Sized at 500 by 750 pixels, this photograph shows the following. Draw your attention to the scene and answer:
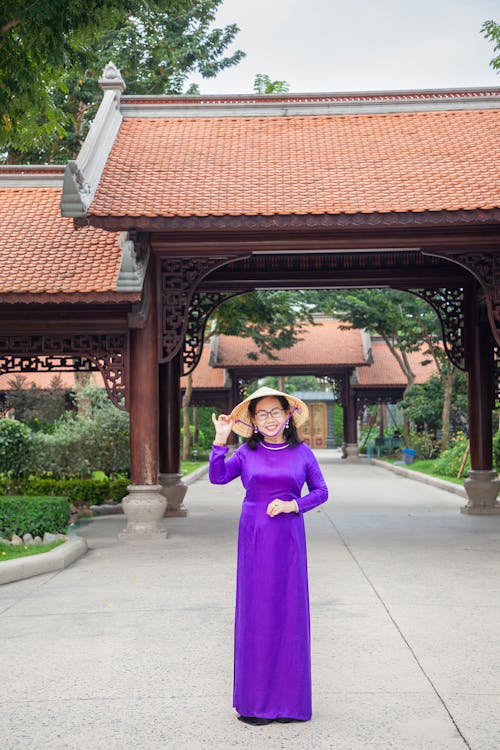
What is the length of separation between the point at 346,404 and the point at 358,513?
83.8ft

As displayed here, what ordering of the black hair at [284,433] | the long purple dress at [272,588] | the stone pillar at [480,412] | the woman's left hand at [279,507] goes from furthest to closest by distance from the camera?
the stone pillar at [480,412]
the black hair at [284,433]
the woman's left hand at [279,507]
the long purple dress at [272,588]

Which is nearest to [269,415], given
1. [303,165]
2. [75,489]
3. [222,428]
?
[222,428]

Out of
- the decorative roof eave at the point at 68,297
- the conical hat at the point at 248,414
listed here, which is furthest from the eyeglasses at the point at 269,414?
the decorative roof eave at the point at 68,297

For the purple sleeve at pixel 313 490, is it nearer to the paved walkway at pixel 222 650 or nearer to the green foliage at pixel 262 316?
the paved walkway at pixel 222 650

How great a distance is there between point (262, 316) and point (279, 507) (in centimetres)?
1805

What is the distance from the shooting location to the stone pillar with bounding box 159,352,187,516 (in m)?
15.7

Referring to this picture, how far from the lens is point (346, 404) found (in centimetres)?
4153

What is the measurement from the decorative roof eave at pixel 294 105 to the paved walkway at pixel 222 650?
7570 millimetres

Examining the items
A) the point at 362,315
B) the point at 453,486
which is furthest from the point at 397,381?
the point at 453,486

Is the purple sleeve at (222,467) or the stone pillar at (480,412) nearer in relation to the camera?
the purple sleeve at (222,467)

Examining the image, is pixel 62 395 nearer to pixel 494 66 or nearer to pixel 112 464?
pixel 112 464

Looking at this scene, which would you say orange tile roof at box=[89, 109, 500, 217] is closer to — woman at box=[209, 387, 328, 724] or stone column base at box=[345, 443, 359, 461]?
woman at box=[209, 387, 328, 724]

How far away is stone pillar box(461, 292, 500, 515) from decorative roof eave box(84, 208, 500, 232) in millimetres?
4084

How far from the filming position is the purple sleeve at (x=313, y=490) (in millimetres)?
4734
